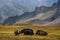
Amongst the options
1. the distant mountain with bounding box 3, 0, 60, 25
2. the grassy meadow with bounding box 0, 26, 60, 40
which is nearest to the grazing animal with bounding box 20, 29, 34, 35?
the grassy meadow with bounding box 0, 26, 60, 40

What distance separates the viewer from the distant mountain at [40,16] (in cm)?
436

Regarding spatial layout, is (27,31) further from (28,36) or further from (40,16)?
(40,16)

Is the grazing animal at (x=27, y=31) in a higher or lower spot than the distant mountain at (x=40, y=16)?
lower

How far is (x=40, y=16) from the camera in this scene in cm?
439

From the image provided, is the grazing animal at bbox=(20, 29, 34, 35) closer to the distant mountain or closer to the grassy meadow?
the grassy meadow

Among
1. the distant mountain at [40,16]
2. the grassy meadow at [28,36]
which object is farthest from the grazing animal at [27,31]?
the distant mountain at [40,16]

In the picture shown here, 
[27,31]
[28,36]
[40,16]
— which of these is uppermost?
[40,16]

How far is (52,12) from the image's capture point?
14.4 ft

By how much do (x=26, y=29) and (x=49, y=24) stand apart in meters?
0.52

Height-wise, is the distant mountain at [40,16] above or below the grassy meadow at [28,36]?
above

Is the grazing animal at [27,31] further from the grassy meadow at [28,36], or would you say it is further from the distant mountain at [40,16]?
the distant mountain at [40,16]

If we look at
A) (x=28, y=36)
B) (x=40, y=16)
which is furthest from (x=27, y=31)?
(x=40, y=16)

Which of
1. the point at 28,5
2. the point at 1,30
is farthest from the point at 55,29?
the point at 1,30

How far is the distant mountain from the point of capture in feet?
14.3
